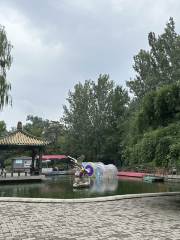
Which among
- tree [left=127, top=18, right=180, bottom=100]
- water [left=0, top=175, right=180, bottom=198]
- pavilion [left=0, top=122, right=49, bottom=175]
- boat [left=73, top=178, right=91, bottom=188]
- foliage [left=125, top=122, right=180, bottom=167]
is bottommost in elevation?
water [left=0, top=175, right=180, bottom=198]

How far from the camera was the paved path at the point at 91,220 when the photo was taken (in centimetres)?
733

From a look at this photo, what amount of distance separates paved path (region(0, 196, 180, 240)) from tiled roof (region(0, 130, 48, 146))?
1587 cm

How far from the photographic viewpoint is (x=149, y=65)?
44031mm

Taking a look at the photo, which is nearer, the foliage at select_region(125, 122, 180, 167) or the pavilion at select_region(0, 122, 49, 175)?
the foliage at select_region(125, 122, 180, 167)

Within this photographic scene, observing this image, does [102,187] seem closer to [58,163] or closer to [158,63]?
[158,63]

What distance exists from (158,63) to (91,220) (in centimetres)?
3634

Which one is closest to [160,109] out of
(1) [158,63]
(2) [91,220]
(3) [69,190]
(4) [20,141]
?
(2) [91,220]

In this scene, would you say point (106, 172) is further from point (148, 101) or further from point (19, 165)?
point (148, 101)

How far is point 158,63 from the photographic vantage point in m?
42.7

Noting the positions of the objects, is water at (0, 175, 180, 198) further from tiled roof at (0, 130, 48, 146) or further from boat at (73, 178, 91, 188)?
tiled roof at (0, 130, 48, 146)

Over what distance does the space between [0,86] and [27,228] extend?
1550cm

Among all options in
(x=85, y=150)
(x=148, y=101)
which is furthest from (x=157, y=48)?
(x=148, y=101)

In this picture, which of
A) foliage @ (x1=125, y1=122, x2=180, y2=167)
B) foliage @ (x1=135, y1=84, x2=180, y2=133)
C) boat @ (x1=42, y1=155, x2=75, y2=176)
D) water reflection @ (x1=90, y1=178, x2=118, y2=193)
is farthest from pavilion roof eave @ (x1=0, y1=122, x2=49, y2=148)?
foliage @ (x1=125, y1=122, x2=180, y2=167)

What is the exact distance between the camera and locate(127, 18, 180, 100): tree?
40.6 meters
